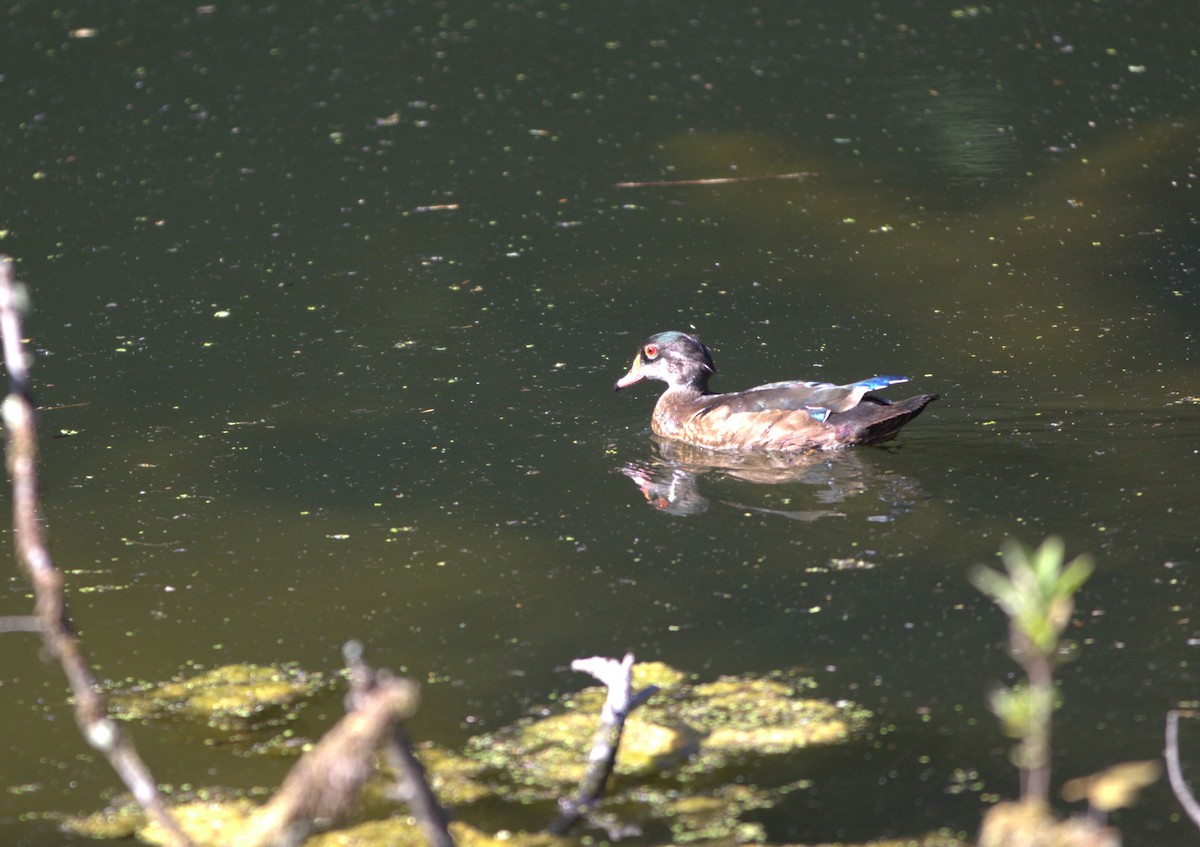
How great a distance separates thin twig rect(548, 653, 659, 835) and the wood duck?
3265mm

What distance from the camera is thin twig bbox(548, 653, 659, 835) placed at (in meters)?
4.31

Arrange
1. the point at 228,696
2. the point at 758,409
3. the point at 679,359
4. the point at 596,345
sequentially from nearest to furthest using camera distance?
the point at 228,696, the point at 758,409, the point at 679,359, the point at 596,345

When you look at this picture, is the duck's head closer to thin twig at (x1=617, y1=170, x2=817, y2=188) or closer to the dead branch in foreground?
thin twig at (x1=617, y1=170, x2=817, y2=188)

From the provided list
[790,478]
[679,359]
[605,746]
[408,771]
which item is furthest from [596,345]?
[408,771]

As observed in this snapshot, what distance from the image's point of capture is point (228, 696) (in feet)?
17.6

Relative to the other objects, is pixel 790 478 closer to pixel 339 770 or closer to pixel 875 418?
pixel 875 418

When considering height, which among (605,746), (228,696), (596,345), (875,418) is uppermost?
(596,345)

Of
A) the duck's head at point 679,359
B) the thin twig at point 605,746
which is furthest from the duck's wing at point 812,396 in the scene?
the thin twig at point 605,746

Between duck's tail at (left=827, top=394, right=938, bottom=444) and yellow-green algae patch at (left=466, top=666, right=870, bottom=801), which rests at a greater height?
duck's tail at (left=827, top=394, right=938, bottom=444)

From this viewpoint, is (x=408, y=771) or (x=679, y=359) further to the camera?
(x=679, y=359)

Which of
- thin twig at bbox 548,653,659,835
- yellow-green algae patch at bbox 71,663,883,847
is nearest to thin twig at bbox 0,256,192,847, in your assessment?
yellow-green algae patch at bbox 71,663,883,847

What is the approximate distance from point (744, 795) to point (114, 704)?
2305 mm

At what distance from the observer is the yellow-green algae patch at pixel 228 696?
5.23 m

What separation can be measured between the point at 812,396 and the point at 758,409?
339 millimetres
